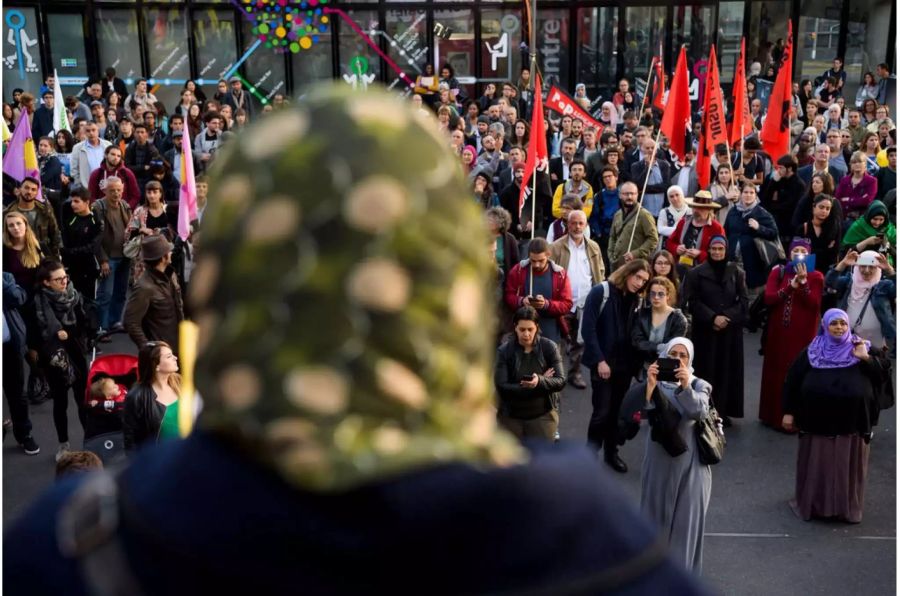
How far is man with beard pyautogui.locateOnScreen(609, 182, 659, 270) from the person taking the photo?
31.8ft

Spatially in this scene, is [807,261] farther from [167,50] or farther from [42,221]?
[167,50]

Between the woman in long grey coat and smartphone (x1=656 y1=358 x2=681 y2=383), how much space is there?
20 millimetres

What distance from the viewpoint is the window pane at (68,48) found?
2241cm

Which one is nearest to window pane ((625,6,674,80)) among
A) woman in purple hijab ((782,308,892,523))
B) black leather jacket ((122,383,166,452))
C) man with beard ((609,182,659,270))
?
man with beard ((609,182,659,270))

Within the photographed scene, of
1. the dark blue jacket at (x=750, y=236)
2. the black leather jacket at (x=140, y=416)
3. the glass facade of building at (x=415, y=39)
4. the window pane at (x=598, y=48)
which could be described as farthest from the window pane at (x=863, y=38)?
the black leather jacket at (x=140, y=416)

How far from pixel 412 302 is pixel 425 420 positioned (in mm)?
86

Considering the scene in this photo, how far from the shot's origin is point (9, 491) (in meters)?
6.86

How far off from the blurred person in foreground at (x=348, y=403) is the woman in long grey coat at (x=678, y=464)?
4770mm

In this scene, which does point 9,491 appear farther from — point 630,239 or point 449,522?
point 449,522

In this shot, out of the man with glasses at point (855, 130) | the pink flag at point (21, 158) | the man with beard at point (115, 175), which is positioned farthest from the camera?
the man with glasses at point (855, 130)

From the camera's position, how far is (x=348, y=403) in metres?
0.70

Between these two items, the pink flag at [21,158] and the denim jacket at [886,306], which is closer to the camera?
the denim jacket at [886,306]

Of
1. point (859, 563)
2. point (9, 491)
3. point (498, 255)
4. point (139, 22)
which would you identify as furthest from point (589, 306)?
point (139, 22)

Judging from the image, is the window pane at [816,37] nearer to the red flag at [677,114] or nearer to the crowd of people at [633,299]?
the crowd of people at [633,299]
